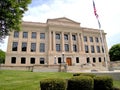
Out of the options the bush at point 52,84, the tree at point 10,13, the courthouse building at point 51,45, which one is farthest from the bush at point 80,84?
the courthouse building at point 51,45

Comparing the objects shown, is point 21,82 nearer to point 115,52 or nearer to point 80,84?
point 80,84

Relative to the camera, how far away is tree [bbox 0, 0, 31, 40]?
577 inches

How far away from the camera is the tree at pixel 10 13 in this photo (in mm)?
14652

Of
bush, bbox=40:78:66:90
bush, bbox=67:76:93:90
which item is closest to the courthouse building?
bush, bbox=67:76:93:90

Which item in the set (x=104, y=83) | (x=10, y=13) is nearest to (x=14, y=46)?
(x=10, y=13)

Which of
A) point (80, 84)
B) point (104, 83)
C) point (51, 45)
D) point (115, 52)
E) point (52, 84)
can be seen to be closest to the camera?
point (52, 84)

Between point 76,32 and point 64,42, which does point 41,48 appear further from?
point 76,32

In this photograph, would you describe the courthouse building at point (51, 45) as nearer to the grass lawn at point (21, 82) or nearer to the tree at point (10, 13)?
the grass lawn at point (21, 82)

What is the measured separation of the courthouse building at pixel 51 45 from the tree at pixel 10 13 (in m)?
21.7

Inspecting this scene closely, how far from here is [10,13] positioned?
1495cm

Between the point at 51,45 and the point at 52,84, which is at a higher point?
the point at 51,45

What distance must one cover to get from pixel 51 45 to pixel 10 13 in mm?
25580

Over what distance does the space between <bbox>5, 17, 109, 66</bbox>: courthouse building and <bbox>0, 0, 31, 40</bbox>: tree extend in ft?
71.4

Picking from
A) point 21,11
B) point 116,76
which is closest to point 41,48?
point 21,11
